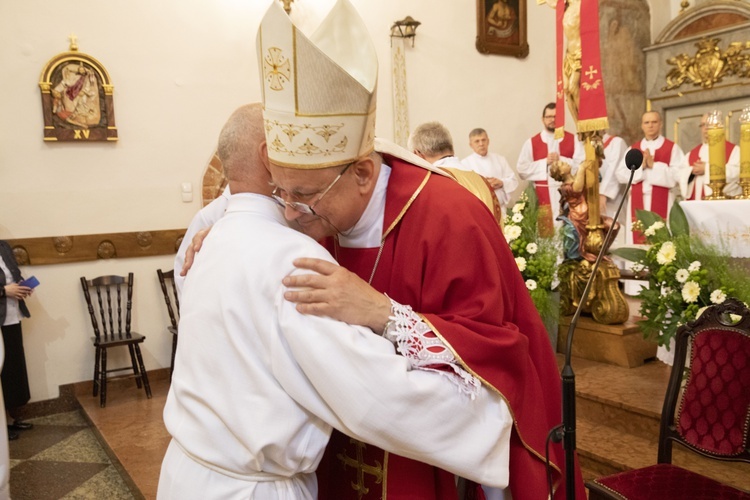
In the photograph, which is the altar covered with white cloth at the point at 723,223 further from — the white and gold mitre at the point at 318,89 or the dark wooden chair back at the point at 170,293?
the dark wooden chair back at the point at 170,293

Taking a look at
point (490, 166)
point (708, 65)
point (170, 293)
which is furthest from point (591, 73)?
point (708, 65)

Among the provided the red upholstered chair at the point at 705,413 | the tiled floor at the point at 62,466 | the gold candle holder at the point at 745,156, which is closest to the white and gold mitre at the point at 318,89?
the red upholstered chair at the point at 705,413

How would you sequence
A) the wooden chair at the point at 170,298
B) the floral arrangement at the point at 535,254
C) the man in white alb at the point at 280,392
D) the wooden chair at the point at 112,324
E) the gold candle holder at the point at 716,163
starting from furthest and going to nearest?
the wooden chair at the point at 170,298, the wooden chair at the point at 112,324, the floral arrangement at the point at 535,254, the gold candle holder at the point at 716,163, the man in white alb at the point at 280,392

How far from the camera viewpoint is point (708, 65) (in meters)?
8.66

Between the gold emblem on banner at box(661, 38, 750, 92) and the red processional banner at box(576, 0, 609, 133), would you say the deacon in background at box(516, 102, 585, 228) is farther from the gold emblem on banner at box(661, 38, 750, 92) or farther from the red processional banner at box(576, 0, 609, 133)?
the red processional banner at box(576, 0, 609, 133)

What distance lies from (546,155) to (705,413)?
5.93 metres

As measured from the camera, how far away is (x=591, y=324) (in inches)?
177

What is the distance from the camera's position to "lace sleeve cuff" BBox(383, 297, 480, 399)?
4.44ft

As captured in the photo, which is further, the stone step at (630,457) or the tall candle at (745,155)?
the tall candle at (745,155)

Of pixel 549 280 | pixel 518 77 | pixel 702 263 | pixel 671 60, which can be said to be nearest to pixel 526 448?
pixel 702 263

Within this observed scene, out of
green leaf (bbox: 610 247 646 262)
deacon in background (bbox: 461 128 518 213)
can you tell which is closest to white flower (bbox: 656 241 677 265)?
green leaf (bbox: 610 247 646 262)

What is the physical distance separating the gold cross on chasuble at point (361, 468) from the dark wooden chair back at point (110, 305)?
14.1 ft

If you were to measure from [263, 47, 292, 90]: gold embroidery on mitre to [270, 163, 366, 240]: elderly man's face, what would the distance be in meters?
0.19

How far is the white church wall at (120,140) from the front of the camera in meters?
5.44
